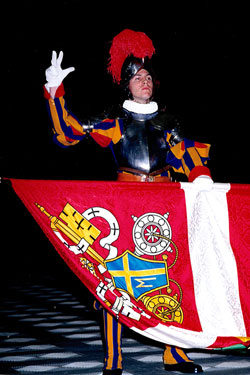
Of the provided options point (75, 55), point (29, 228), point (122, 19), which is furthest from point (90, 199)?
point (29, 228)

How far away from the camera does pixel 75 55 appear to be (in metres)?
6.14

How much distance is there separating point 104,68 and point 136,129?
3.45 m

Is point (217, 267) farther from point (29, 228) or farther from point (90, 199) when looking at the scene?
point (29, 228)

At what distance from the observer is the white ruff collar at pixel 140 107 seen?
2.64 metres

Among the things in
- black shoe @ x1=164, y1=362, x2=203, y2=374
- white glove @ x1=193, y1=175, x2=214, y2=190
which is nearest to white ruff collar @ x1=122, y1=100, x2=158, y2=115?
white glove @ x1=193, y1=175, x2=214, y2=190

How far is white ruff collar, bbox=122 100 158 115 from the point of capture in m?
2.64

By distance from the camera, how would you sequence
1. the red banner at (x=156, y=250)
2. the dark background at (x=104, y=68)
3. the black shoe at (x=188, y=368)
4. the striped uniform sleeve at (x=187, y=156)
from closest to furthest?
the red banner at (x=156, y=250), the black shoe at (x=188, y=368), the striped uniform sleeve at (x=187, y=156), the dark background at (x=104, y=68)

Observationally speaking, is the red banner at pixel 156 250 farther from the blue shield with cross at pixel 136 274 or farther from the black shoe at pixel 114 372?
the black shoe at pixel 114 372

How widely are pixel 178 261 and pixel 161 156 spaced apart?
20.8 inches

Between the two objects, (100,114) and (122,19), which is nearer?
(100,114)

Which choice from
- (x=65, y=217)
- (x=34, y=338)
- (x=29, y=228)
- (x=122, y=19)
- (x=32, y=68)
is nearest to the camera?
(x=65, y=217)

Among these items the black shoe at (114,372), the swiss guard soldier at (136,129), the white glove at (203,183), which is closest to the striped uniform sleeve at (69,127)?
the swiss guard soldier at (136,129)

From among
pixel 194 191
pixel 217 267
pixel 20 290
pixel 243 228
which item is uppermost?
pixel 194 191

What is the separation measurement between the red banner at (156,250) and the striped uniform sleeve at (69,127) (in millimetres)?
296
